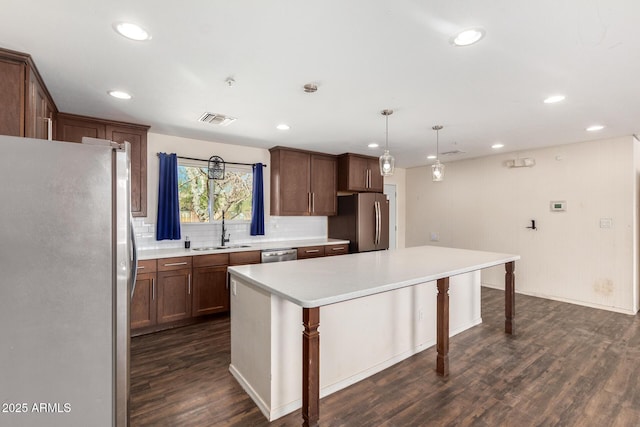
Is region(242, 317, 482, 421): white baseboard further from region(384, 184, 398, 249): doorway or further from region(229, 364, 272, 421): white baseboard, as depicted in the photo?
region(384, 184, 398, 249): doorway

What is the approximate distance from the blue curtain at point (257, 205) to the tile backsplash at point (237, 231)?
0.15 meters

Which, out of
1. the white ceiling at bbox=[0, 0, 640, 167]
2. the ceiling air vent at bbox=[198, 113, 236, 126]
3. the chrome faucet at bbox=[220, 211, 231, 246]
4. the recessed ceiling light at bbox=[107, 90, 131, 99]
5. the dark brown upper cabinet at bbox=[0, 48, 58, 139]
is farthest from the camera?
the chrome faucet at bbox=[220, 211, 231, 246]

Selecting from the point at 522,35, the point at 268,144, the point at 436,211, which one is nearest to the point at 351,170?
the point at 268,144

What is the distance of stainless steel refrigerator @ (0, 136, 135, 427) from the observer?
1.20 metres

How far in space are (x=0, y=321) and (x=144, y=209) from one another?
2561 mm

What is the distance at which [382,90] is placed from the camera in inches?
98.7

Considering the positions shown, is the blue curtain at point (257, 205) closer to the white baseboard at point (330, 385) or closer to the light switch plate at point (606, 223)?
the white baseboard at point (330, 385)

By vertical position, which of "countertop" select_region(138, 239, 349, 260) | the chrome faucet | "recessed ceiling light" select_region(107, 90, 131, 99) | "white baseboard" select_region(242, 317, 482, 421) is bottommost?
"white baseboard" select_region(242, 317, 482, 421)

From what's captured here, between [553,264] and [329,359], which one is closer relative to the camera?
[329,359]

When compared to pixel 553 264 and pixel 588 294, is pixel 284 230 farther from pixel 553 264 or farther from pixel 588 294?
pixel 588 294

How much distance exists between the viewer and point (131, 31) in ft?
5.50

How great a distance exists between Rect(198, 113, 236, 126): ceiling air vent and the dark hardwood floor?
2.34 metres

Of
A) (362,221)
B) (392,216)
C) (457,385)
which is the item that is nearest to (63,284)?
(457,385)

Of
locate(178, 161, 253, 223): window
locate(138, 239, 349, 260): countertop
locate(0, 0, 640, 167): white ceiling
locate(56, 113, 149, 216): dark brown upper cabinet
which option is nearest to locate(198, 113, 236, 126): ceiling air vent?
locate(0, 0, 640, 167): white ceiling
